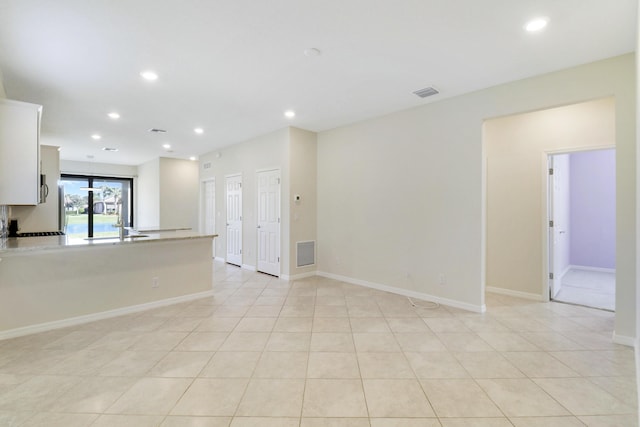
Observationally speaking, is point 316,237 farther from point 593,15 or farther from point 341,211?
point 593,15

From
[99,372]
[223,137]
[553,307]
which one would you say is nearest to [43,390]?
[99,372]

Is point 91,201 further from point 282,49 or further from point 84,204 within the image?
point 282,49

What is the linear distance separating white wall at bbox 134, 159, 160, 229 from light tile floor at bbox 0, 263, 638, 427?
228 inches

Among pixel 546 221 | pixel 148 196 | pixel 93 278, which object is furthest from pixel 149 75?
pixel 148 196

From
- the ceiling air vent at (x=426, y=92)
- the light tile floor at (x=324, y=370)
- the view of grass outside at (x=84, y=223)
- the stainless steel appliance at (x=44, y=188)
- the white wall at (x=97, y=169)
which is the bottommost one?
the light tile floor at (x=324, y=370)

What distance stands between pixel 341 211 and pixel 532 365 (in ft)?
11.4

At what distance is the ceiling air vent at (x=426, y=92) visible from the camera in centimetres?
362

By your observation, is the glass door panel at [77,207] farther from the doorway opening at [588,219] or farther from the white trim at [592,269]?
the white trim at [592,269]

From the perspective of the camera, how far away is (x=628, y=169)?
2.76m

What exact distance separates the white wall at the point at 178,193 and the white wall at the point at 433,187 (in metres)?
5.11

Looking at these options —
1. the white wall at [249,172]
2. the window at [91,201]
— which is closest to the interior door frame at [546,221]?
the white wall at [249,172]

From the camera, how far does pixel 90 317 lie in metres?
3.36

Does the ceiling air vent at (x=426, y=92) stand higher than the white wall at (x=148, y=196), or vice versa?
the ceiling air vent at (x=426, y=92)

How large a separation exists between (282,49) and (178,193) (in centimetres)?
715
